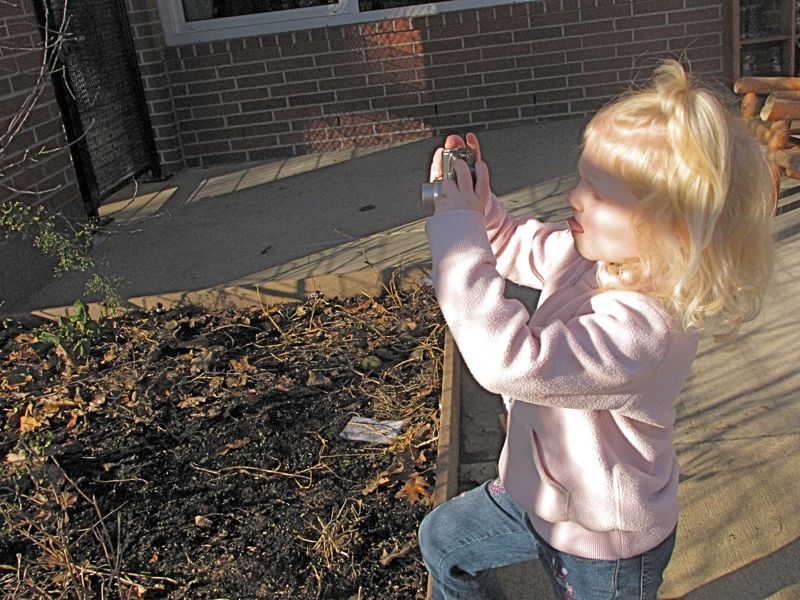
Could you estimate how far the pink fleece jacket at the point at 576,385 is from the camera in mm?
1582

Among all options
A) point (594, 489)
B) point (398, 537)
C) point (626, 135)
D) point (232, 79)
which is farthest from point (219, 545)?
point (232, 79)

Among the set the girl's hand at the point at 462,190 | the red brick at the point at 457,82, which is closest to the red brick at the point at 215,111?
the red brick at the point at 457,82

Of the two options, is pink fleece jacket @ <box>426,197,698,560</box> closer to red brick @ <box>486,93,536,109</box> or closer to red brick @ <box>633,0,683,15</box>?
red brick @ <box>486,93,536,109</box>

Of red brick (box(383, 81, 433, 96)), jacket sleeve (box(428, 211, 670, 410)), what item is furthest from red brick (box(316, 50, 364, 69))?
jacket sleeve (box(428, 211, 670, 410))

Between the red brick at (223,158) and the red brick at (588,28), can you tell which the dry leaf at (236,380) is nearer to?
the red brick at (223,158)

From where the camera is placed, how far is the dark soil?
2549 mm

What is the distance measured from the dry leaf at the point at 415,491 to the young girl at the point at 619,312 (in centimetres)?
92

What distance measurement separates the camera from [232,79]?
7.79 meters

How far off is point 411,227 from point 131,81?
10.0 ft

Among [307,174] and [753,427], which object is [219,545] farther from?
[307,174]

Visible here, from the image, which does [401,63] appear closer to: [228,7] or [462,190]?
[228,7]

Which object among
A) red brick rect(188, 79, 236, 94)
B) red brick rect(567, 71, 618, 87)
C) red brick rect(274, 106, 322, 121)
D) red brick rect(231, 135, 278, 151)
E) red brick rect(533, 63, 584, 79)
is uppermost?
red brick rect(188, 79, 236, 94)

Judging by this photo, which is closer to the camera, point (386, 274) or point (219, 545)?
point (219, 545)

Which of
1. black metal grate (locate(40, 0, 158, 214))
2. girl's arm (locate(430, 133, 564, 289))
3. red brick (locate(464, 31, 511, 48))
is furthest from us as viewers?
red brick (locate(464, 31, 511, 48))
